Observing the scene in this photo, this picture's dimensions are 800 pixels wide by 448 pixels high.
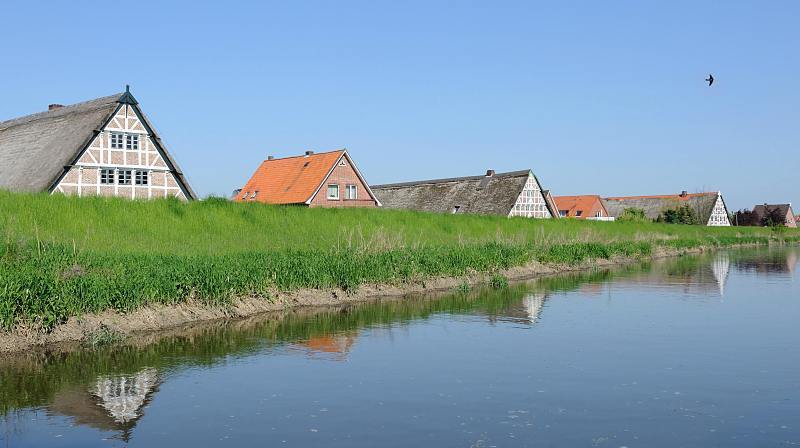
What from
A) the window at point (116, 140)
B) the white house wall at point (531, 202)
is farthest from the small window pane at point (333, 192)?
the white house wall at point (531, 202)

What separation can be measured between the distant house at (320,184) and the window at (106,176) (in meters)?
13.3

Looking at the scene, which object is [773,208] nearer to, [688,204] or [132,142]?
[688,204]

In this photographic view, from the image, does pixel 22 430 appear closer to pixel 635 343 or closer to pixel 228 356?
pixel 228 356

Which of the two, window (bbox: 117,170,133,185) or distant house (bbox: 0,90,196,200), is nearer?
distant house (bbox: 0,90,196,200)

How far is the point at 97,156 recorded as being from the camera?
3919 cm

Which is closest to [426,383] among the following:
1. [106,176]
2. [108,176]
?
[106,176]

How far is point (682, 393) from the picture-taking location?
1155 centimetres

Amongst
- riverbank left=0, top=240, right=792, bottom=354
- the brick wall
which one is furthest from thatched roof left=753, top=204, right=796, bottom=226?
riverbank left=0, top=240, right=792, bottom=354

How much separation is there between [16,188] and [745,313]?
34.8 metres

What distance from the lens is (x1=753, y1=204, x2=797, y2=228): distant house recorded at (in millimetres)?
114688

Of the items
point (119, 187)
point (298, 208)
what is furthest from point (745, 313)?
point (119, 187)

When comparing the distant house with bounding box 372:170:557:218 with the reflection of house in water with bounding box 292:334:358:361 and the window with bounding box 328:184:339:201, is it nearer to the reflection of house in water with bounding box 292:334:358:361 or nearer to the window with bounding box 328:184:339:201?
the window with bounding box 328:184:339:201

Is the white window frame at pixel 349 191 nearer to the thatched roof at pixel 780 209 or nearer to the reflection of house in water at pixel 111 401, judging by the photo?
the reflection of house in water at pixel 111 401

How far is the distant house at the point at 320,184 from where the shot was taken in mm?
53750
